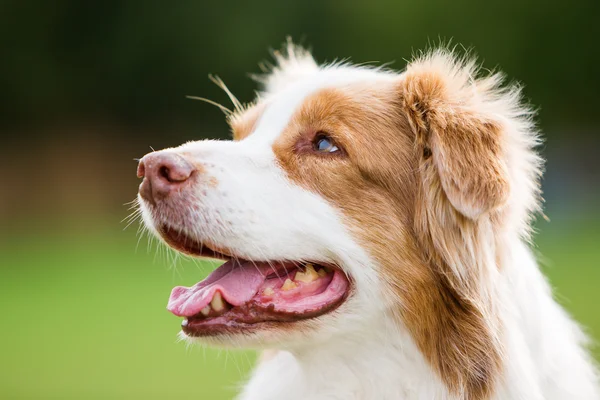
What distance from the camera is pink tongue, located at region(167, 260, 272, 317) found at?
324cm

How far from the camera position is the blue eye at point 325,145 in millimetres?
3402

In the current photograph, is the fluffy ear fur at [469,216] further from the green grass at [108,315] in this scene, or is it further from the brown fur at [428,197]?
the green grass at [108,315]

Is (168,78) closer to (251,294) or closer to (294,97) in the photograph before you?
(294,97)

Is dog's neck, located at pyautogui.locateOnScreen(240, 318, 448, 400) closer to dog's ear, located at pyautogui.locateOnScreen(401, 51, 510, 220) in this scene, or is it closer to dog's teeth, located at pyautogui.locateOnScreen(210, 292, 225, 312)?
dog's teeth, located at pyautogui.locateOnScreen(210, 292, 225, 312)

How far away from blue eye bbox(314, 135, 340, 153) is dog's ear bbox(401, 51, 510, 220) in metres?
0.36

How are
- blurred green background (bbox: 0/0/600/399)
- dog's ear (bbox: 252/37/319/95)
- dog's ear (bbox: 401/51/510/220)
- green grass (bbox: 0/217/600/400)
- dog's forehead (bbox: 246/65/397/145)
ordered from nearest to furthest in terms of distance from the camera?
dog's ear (bbox: 401/51/510/220)
dog's forehead (bbox: 246/65/397/145)
dog's ear (bbox: 252/37/319/95)
green grass (bbox: 0/217/600/400)
blurred green background (bbox: 0/0/600/399)

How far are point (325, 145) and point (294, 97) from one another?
0.32m

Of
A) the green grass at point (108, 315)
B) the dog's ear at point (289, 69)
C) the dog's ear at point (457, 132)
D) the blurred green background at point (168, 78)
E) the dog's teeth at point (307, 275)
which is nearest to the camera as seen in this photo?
the dog's ear at point (457, 132)

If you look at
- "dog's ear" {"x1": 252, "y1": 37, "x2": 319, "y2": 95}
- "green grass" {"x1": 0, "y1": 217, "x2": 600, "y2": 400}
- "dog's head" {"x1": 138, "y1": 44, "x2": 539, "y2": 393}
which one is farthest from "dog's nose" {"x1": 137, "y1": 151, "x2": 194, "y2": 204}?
"green grass" {"x1": 0, "y1": 217, "x2": 600, "y2": 400}

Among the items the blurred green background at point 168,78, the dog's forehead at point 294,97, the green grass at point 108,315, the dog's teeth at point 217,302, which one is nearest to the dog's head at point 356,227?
the dog's teeth at point 217,302

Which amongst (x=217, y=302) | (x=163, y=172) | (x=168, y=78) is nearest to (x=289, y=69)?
(x=163, y=172)

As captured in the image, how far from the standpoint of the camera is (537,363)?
132 inches

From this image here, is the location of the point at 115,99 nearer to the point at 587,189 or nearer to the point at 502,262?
the point at 587,189

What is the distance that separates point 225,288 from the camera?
327 centimetres
